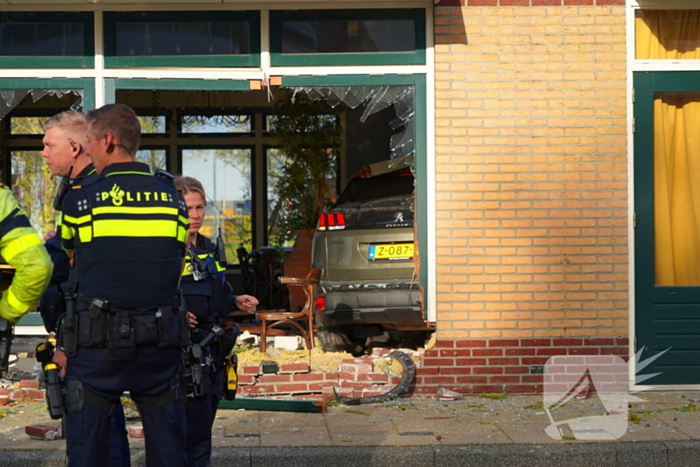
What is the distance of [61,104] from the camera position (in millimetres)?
15672

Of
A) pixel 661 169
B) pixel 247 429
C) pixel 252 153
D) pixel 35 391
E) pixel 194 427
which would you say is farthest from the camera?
pixel 252 153

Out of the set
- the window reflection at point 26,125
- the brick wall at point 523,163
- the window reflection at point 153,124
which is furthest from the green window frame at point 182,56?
the window reflection at point 26,125

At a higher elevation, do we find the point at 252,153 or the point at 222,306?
the point at 252,153

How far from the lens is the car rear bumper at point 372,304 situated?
834cm

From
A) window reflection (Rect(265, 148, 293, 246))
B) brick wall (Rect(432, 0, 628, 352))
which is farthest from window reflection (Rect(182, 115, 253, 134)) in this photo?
brick wall (Rect(432, 0, 628, 352))

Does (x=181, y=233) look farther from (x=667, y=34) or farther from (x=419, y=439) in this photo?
(x=667, y=34)

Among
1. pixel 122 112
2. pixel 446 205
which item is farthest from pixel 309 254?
pixel 122 112

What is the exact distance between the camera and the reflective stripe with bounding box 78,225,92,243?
12.3ft

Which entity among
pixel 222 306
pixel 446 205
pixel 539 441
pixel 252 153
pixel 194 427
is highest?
pixel 252 153

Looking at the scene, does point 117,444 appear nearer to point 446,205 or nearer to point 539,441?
point 539,441

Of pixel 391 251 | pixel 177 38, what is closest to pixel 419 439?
pixel 391 251

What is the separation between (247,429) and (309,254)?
17.1ft

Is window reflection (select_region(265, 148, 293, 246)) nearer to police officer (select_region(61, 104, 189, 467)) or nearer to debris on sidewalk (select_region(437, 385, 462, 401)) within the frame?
debris on sidewalk (select_region(437, 385, 462, 401))

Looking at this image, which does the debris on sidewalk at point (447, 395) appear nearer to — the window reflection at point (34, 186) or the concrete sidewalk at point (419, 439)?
the concrete sidewalk at point (419, 439)
